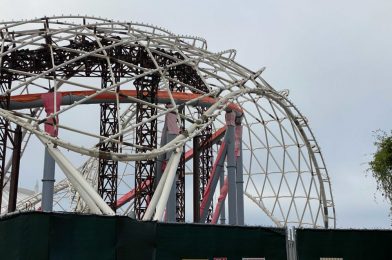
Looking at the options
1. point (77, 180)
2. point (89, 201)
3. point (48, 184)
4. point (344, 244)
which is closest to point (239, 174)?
point (48, 184)

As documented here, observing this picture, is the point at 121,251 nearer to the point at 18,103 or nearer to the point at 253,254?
the point at 253,254

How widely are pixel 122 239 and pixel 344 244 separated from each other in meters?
6.25

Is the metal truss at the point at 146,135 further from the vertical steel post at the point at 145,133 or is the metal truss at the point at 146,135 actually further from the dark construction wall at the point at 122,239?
the dark construction wall at the point at 122,239

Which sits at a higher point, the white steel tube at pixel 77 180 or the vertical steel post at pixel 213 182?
the vertical steel post at pixel 213 182

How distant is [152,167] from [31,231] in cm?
2320

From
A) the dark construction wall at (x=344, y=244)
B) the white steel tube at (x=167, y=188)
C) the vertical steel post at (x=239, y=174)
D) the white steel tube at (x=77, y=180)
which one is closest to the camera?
the dark construction wall at (x=344, y=244)

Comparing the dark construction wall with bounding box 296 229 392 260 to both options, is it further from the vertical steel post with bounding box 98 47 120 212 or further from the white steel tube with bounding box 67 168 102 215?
the vertical steel post with bounding box 98 47 120 212

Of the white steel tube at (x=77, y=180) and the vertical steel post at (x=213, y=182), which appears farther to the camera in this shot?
the vertical steel post at (x=213, y=182)

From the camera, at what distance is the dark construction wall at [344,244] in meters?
14.1

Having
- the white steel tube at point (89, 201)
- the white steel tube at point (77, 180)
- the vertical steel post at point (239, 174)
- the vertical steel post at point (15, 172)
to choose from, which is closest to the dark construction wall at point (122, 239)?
the white steel tube at point (77, 180)

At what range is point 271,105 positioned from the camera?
139ft

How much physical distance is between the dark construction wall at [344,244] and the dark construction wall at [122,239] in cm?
70

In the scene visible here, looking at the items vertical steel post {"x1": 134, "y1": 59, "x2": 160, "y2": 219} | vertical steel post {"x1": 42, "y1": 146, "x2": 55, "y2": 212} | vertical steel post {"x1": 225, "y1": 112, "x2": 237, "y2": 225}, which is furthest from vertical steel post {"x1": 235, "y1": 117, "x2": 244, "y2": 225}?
vertical steel post {"x1": 42, "y1": 146, "x2": 55, "y2": 212}

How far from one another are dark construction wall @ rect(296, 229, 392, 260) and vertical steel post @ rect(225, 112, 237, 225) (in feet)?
71.9
